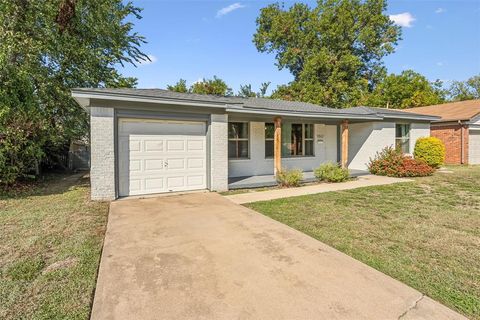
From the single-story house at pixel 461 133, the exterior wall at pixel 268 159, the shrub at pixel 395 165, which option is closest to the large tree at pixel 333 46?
the single-story house at pixel 461 133

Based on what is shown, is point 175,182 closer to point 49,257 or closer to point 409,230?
point 49,257

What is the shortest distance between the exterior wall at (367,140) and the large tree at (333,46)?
14.4 m

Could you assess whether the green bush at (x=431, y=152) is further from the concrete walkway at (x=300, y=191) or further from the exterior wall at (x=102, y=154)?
the exterior wall at (x=102, y=154)

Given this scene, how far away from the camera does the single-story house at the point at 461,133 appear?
54.1ft

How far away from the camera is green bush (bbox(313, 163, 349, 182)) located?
34.6ft

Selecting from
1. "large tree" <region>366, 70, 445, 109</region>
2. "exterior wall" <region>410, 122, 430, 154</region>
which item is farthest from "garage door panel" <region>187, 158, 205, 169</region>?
"large tree" <region>366, 70, 445, 109</region>

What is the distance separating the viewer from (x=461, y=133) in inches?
656

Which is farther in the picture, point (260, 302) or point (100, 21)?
point (100, 21)

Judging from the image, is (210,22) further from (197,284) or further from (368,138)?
(197,284)

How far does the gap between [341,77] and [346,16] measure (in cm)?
697

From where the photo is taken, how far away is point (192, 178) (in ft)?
28.5

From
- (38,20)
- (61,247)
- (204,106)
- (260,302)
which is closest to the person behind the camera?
(260,302)

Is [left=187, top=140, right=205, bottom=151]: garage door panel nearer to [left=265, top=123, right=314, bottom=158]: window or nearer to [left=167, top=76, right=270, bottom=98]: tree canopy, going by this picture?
[left=265, top=123, right=314, bottom=158]: window

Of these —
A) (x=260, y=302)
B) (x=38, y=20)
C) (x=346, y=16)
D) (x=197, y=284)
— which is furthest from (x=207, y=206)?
(x=346, y=16)
